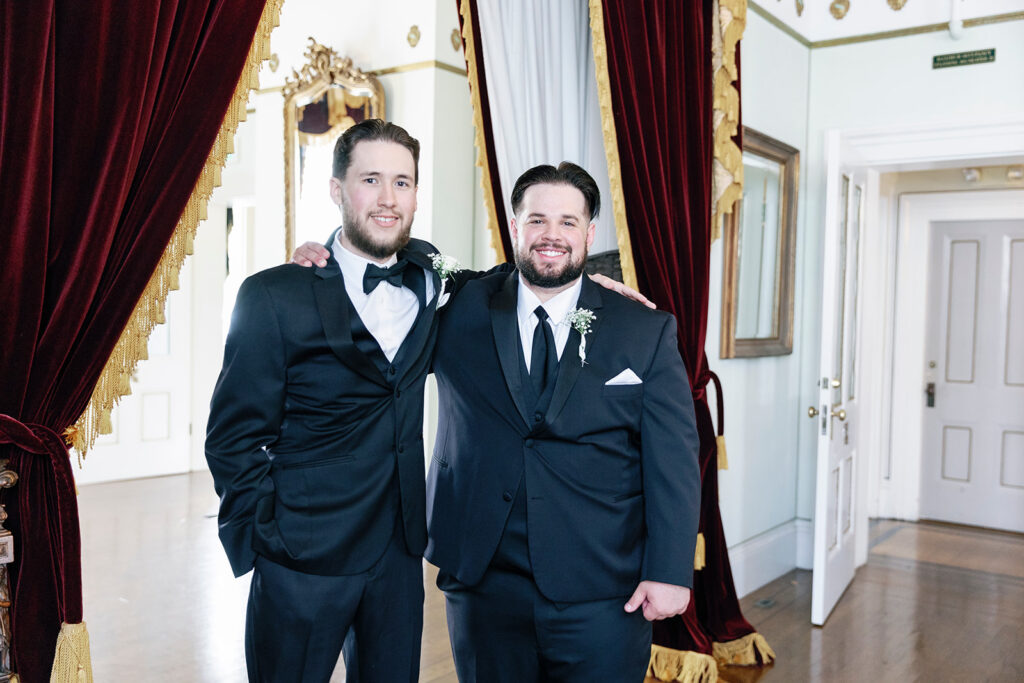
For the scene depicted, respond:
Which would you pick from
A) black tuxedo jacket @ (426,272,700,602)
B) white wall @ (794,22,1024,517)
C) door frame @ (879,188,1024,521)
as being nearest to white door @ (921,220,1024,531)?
door frame @ (879,188,1024,521)

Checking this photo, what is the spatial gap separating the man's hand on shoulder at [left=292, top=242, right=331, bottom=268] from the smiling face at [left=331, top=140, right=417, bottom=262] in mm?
67

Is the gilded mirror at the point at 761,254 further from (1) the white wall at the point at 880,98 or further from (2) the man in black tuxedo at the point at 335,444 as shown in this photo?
(2) the man in black tuxedo at the point at 335,444

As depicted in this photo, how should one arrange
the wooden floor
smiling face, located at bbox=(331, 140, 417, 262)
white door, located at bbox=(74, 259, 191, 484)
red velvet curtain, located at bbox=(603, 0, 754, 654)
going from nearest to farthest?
smiling face, located at bbox=(331, 140, 417, 262) < red velvet curtain, located at bbox=(603, 0, 754, 654) < the wooden floor < white door, located at bbox=(74, 259, 191, 484)

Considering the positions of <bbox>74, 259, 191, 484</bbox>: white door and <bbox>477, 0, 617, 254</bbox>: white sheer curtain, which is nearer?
<bbox>477, 0, 617, 254</bbox>: white sheer curtain

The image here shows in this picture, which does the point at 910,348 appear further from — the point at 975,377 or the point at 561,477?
the point at 561,477

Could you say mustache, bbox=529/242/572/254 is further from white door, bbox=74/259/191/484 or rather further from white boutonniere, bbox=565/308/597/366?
white door, bbox=74/259/191/484

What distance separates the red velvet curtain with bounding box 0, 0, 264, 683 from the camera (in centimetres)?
159

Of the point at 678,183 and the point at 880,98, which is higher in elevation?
the point at 880,98

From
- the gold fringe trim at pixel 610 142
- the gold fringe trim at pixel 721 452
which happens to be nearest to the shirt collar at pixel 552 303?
the gold fringe trim at pixel 610 142

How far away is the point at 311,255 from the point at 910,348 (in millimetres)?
5755

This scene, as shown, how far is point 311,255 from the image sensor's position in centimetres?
198

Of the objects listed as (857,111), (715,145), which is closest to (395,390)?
(715,145)

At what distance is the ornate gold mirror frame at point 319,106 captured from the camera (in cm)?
518

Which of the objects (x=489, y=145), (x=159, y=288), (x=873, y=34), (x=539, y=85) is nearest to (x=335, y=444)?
(x=159, y=288)
